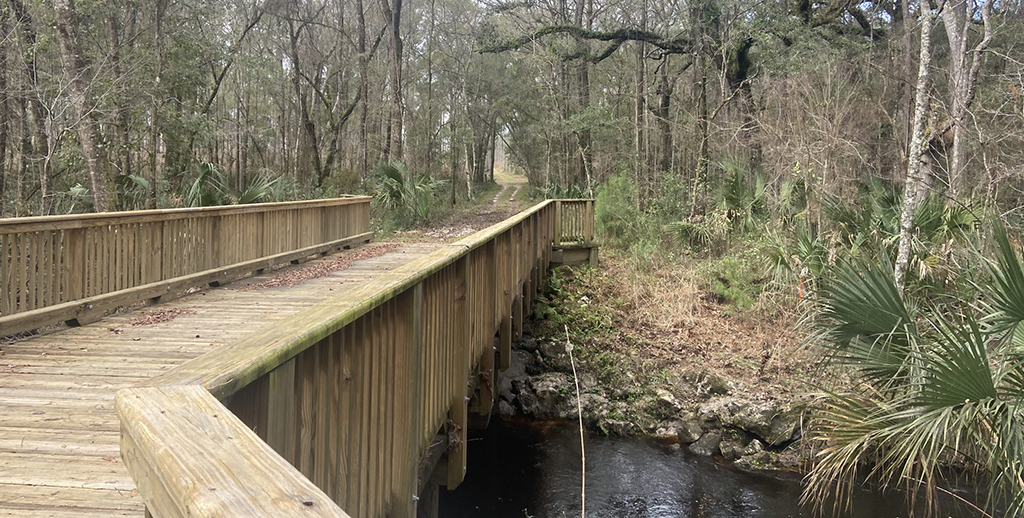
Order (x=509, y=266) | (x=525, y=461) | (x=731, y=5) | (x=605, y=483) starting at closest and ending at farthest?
(x=509, y=266) < (x=605, y=483) < (x=525, y=461) < (x=731, y=5)

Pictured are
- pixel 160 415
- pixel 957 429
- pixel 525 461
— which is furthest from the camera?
pixel 525 461

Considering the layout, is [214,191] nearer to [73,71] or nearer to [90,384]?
[73,71]

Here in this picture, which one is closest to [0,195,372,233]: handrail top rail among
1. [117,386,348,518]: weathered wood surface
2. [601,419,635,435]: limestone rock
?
[117,386,348,518]: weathered wood surface

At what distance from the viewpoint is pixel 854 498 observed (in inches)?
347

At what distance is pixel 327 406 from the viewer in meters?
2.58

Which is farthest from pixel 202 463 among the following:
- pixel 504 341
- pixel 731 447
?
pixel 731 447

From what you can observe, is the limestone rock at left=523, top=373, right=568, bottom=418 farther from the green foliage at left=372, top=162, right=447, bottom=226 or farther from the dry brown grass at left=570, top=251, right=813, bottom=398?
the green foliage at left=372, top=162, right=447, bottom=226

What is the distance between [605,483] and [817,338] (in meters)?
3.98

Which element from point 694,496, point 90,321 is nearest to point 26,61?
point 90,321

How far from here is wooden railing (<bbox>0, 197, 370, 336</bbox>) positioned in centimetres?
648

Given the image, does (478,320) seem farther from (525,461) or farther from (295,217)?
(295,217)

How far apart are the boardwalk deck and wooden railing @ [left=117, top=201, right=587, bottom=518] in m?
0.27

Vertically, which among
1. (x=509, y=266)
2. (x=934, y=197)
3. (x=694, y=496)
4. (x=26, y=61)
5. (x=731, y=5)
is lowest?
(x=694, y=496)

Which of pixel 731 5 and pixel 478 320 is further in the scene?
pixel 731 5
